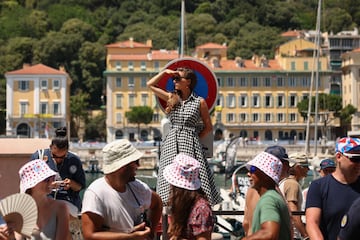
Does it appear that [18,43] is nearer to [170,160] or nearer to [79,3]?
[79,3]

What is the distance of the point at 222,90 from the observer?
92500mm

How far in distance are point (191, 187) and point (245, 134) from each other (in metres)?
87.7

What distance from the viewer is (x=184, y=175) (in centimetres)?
505

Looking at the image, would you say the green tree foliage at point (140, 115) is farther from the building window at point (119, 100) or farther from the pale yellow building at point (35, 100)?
the pale yellow building at point (35, 100)

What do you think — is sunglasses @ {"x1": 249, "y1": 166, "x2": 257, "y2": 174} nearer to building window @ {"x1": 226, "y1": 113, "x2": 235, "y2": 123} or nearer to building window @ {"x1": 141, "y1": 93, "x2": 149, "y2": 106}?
building window @ {"x1": 141, "y1": 93, "x2": 149, "y2": 106}

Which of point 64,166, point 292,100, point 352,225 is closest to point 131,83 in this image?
point 292,100

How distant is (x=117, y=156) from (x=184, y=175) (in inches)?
14.2

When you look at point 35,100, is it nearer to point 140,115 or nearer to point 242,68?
point 140,115

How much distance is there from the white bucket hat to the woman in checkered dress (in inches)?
67.0

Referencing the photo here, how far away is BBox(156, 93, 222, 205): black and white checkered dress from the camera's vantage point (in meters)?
6.81

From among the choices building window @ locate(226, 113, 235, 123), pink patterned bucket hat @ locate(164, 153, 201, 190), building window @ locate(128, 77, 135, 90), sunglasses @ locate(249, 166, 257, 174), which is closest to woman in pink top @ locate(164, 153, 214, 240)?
pink patterned bucket hat @ locate(164, 153, 201, 190)

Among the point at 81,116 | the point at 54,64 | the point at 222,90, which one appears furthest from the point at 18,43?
the point at 222,90

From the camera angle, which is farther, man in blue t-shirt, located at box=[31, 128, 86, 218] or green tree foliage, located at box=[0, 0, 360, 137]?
green tree foliage, located at box=[0, 0, 360, 137]

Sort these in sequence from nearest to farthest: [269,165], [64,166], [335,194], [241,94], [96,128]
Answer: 1. [269,165]
2. [335,194]
3. [64,166]
4. [241,94]
5. [96,128]
